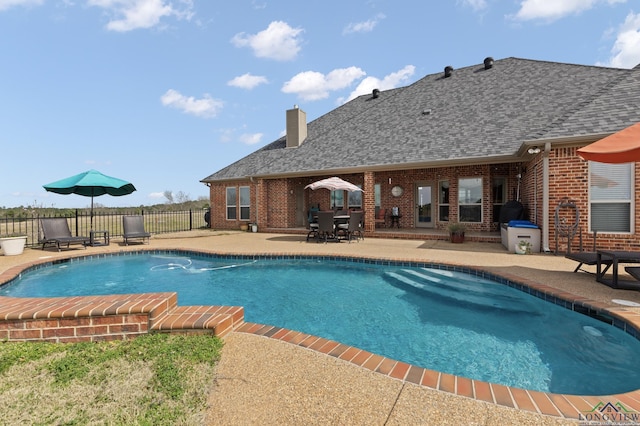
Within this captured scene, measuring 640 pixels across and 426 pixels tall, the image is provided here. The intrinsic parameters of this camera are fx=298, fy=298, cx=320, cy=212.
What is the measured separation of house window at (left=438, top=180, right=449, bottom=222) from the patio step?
487 inches

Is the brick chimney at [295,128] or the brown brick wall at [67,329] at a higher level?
the brick chimney at [295,128]

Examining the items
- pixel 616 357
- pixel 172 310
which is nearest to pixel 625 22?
pixel 616 357

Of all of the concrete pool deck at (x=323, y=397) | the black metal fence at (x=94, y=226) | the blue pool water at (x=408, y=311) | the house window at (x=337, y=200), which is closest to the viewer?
the concrete pool deck at (x=323, y=397)

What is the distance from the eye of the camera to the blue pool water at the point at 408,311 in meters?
3.32

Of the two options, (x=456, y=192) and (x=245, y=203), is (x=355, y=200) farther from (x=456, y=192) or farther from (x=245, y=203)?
(x=245, y=203)

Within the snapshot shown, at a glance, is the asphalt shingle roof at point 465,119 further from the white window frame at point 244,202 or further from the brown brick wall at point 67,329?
the brown brick wall at point 67,329

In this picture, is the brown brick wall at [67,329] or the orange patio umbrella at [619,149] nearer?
the brown brick wall at [67,329]

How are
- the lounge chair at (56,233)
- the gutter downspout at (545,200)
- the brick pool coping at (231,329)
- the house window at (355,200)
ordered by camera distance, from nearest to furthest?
the brick pool coping at (231,329) → the gutter downspout at (545,200) → the lounge chair at (56,233) → the house window at (355,200)

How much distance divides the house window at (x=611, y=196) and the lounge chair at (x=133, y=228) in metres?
14.4

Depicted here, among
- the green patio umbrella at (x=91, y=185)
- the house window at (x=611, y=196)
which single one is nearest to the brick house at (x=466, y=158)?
the house window at (x=611, y=196)

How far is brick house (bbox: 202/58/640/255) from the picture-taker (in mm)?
7914

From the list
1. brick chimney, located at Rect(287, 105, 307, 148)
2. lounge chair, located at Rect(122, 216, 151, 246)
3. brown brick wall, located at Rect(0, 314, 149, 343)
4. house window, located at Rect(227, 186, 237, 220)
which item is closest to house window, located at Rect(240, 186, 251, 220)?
house window, located at Rect(227, 186, 237, 220)

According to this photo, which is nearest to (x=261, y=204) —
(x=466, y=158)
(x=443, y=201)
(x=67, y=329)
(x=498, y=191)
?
(x=443, y=201)

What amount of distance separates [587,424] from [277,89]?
15921 millimetres
